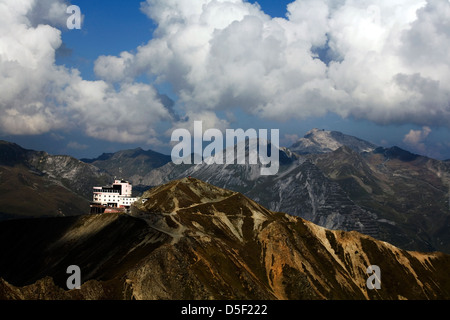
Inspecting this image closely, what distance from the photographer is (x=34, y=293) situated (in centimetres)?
14938

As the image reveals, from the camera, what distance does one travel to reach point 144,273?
551 feet
